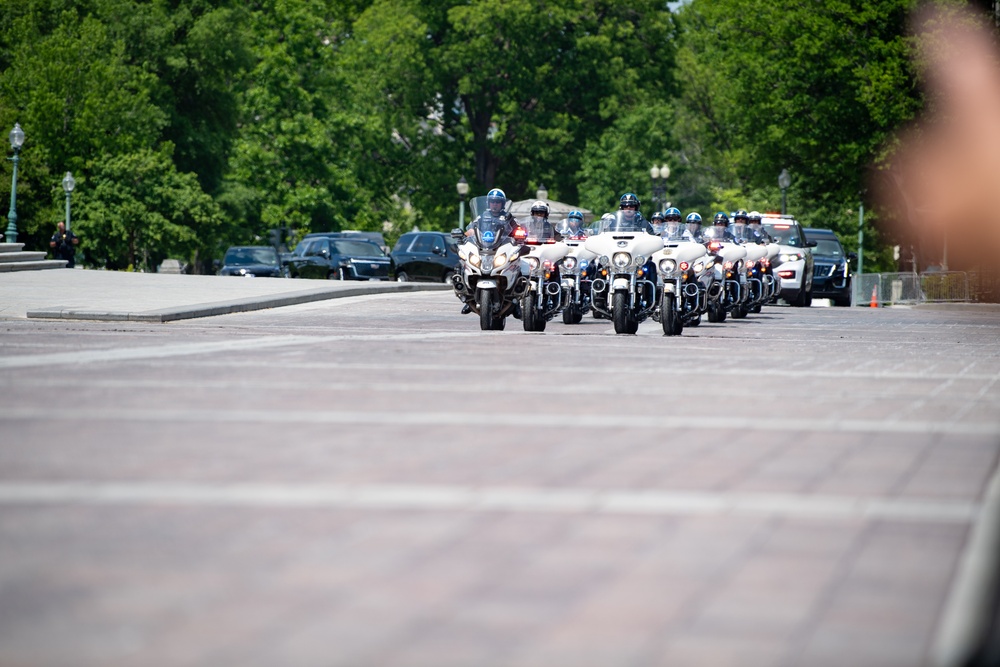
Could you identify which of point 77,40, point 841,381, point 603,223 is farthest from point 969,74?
point 841,381

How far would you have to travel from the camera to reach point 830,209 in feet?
216

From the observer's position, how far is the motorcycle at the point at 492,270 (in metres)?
23.1

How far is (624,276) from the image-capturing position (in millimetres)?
22625

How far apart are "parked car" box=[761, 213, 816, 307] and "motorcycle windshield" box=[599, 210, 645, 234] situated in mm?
15190

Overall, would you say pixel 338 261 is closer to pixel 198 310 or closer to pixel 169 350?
pixel 198 310

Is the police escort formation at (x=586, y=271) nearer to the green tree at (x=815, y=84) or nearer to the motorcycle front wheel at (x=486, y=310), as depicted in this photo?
the motorcycle front wheel at (x=486, y=310)

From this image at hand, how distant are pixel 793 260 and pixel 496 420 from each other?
29.3 m

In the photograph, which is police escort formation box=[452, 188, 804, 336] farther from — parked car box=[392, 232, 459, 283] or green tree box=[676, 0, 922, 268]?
green tree box=[676, 0, 922, 268]

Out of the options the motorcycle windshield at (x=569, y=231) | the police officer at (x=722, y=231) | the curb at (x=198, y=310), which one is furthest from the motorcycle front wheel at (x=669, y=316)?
the police officer at (x=722, y=231)

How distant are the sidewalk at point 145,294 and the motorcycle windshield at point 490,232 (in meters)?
4.42

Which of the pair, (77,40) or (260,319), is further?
(77,40)

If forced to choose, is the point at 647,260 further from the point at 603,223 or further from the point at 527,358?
the point at 527,358

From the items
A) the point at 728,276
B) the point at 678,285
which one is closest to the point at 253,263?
the point at 728,276

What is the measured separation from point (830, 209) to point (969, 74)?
17.3 metres
